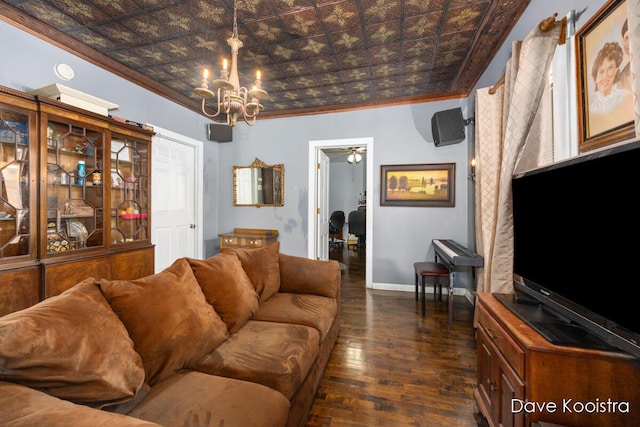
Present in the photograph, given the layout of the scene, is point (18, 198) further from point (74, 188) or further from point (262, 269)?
point (262, 269)

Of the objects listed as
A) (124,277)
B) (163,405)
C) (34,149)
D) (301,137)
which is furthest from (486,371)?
(301,137)

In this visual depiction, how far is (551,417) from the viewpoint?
1004 millimetres

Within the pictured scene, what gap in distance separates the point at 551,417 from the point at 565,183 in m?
0.94

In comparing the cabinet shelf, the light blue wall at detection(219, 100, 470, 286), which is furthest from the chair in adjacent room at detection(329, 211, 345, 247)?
the cabinet shelf

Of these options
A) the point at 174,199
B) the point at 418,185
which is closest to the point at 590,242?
the point at 418,185

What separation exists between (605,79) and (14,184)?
12.3 ft

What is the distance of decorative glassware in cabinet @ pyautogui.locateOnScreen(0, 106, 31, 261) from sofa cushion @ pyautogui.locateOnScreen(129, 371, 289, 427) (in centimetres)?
189

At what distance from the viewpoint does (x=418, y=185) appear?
3.89m

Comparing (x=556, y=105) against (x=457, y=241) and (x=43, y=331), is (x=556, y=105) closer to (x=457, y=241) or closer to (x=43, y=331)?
(x=457, y=241)

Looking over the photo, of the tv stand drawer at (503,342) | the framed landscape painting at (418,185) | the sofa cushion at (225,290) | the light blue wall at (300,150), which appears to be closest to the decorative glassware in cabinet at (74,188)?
the light blue wall at (300,150)

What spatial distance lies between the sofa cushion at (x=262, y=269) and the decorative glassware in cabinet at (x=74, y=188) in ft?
4.59

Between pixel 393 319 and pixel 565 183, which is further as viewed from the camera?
pixel 393 319

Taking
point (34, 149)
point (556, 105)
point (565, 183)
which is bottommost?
point (565, 183)

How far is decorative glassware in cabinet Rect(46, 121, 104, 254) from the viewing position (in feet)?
7.48
